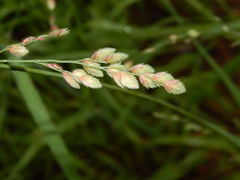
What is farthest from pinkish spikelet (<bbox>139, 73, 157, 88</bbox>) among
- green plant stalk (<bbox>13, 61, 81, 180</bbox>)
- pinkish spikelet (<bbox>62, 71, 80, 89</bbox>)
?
green plant stalk (<bbox>13, 61, 81, 180</bbox>)

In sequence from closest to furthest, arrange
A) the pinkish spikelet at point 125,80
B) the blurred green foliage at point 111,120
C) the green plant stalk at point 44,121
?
the pinkish spikelet at point 125,80
the green plant stalk at point 44,121
the blurred green foliage at point 111,120

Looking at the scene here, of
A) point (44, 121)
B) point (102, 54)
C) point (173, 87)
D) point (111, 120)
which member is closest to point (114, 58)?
point (102, 54)

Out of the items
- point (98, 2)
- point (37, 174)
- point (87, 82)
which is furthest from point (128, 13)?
point (87, 82)

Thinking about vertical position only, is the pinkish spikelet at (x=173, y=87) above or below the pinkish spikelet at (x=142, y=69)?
below

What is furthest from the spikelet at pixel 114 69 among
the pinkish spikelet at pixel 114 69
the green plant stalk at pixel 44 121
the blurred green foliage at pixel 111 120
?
the blurred green foliage at pixel 111 120

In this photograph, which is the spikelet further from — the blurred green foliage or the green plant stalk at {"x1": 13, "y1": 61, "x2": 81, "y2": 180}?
the blurred green foliage

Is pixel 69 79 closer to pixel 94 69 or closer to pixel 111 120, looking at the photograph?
pixel 94 69

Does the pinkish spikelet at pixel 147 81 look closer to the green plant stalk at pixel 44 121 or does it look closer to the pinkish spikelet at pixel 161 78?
the pinkish spikelet at pixel 161 78
